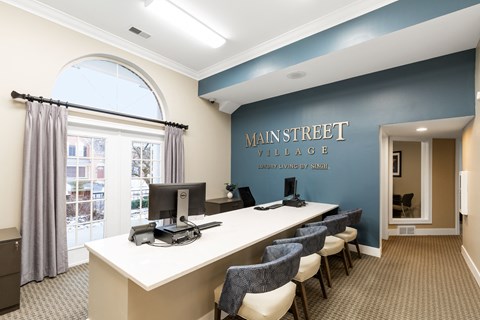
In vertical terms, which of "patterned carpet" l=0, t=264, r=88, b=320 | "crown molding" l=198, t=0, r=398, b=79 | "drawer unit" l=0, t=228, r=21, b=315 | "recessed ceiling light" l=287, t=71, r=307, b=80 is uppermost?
"crown molding" l=198, t=0, r=398, b=79

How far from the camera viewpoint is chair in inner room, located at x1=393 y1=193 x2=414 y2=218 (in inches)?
204

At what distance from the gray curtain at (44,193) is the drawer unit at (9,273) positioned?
18.2 inches

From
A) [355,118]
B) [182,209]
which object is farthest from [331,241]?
[355,118]

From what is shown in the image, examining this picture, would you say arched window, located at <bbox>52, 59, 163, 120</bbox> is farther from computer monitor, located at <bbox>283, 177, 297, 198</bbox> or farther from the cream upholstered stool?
the cream upholstered stool

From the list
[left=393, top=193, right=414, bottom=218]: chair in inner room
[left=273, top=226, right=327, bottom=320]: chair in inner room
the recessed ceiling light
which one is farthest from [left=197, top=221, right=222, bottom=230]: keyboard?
[left=393, top=193, right=414, bottom=218]: chair in inner room

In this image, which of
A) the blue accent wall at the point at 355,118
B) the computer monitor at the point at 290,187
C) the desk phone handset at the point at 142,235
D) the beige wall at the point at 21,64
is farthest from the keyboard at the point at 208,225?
the blue accent wall at the point at 355,118

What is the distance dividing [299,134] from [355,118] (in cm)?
104

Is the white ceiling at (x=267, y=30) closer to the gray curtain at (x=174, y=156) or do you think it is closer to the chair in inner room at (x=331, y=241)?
the gray curtain at (x=174, y=156)

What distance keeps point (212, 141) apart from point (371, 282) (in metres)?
3.81

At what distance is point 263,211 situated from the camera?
3328mm

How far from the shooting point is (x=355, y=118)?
154 inches

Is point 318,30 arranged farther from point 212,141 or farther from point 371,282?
point 371,282

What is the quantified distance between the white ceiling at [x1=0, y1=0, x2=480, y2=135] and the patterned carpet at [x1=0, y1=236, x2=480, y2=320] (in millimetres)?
2932

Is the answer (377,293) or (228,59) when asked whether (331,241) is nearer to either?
(377,293)
